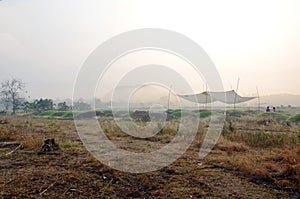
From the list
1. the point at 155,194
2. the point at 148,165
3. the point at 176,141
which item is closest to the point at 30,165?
the point at 148,165

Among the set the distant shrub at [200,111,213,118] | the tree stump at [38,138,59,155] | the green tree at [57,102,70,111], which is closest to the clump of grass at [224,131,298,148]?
the tree stump at [38,138,59,155]

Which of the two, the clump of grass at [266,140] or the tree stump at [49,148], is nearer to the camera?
the tree stump at [49,148]

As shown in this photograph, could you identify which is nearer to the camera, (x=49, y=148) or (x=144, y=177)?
(x=144, y=177)

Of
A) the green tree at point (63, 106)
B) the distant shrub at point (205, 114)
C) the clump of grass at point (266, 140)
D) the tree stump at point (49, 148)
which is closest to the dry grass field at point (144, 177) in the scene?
the tree stump at point (49, 148)

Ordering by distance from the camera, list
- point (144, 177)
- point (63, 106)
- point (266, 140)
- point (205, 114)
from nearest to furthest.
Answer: point (144, 177) → point (266, 140) → point (205, 114) → point (63, 106)

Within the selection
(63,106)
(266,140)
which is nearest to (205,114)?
(266,140)

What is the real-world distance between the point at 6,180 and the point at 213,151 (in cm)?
349

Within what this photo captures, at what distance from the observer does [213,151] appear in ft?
15.1

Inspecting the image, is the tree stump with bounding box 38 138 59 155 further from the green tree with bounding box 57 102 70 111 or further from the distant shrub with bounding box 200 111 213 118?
the green tree with bounding box 57 102 70 111

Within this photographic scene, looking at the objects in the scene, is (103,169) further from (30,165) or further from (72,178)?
(30,165)

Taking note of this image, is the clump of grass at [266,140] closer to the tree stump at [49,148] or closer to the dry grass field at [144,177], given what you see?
the dry grass field at [144,177]

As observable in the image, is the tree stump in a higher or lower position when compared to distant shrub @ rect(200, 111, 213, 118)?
lower

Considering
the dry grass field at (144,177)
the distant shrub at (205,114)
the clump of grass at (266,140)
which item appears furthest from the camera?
the distant shrub at (205,114)

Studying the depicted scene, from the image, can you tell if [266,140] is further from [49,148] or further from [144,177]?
[49,148]
